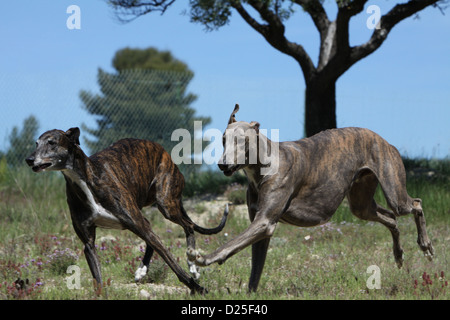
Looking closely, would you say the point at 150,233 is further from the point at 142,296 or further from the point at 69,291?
the point at 69,291

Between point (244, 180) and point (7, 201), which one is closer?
point (7, 201)

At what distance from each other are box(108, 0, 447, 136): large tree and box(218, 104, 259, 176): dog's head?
9557 millimetres

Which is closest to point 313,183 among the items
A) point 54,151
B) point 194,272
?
point 194,272

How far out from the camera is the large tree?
14.7 meters

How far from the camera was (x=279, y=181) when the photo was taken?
5242mm

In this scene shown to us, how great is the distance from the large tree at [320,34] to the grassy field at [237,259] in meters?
3.56

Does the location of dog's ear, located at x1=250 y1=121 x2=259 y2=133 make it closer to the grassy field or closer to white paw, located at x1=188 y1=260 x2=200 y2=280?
the grassy field

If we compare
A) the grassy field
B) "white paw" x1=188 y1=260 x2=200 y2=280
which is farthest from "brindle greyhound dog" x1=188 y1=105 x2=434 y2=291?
"white paw" x1=188 y1=260 x2=200 y2=280

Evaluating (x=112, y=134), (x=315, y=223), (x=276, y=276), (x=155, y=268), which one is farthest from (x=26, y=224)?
(x=112, y=134)

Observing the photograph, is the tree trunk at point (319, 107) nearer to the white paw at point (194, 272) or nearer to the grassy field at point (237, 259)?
the grassy field at point (237, 259)

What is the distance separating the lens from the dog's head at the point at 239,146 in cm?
488

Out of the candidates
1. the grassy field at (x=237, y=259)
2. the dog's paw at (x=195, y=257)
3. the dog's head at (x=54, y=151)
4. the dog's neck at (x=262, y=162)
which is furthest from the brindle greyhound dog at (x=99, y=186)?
the dog's neck at (x=262, y=162)
